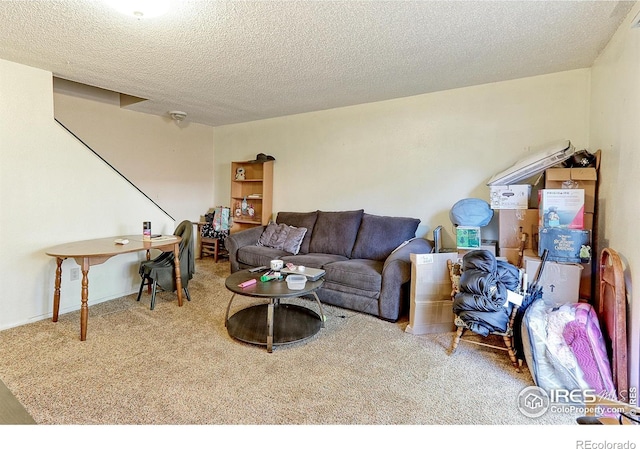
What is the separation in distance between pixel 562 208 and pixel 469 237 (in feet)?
2.38

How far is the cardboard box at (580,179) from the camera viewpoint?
254 centimetres

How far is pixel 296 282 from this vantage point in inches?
102

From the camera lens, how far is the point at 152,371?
214cm

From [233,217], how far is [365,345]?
3.53m

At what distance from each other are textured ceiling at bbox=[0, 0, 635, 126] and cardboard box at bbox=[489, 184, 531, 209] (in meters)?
1.06

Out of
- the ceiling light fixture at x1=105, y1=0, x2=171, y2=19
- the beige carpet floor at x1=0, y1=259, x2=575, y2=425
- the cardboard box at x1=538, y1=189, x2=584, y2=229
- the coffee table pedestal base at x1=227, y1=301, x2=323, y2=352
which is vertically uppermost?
the ceiling light fixture at x1=105, y1=0, x2=171, y2=19

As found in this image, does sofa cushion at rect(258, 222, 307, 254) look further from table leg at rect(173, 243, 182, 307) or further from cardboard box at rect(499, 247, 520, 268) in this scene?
cardboard box at rect(499, 247, 520, 268)

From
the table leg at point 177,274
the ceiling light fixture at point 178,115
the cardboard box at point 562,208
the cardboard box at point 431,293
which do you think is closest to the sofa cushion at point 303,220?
the table leg at point 177,274

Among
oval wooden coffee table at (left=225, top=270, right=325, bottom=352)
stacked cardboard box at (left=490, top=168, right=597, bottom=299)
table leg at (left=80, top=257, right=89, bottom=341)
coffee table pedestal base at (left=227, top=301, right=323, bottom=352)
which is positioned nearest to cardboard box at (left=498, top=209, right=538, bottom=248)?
stacked cardboard box at (left=490, top=168, right=597, bottom=299)

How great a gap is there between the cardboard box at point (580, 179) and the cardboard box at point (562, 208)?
0.38 ft

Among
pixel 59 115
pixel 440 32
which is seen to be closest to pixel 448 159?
pixel 440 32

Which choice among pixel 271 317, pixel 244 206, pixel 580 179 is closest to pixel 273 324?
pixel 271 317

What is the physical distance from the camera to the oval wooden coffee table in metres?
2.42
